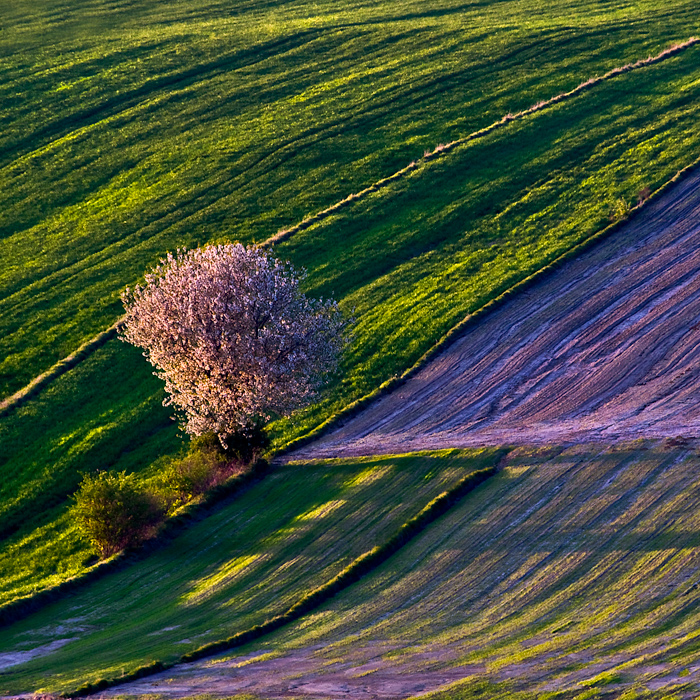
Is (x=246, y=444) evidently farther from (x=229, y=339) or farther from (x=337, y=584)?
(x=337, y=584)

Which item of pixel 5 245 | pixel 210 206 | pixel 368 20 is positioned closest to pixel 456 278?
pixel 210 206

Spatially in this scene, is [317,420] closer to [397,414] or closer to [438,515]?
[397,414]

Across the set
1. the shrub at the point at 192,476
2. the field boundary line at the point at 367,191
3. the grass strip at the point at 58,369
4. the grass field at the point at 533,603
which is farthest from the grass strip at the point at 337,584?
the field boundary line at the point at 367,191

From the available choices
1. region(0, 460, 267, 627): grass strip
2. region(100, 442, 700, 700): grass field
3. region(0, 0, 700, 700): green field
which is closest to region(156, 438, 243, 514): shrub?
region(0, 460, 267, 627): grass strip

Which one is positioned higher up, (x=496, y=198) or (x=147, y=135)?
(x=147, y=135)

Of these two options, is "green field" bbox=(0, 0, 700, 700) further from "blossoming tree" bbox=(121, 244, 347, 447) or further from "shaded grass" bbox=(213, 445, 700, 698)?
"blossoming tree" bbox=(121, 244, 347, 447)

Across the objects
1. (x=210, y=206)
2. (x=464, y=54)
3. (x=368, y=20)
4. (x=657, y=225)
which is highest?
(x=368, y=20)
